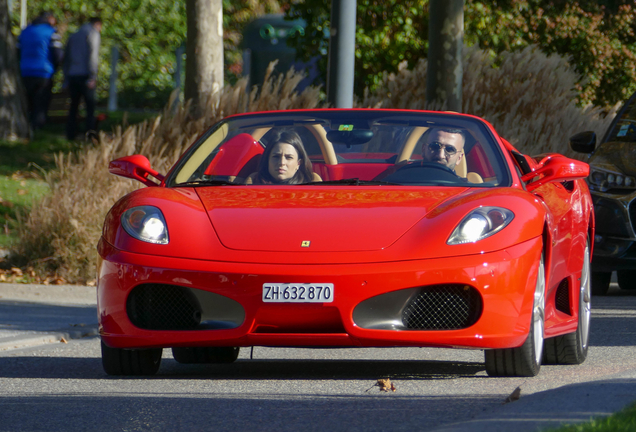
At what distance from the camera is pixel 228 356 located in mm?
6820

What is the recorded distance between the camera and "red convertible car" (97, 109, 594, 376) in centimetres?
540

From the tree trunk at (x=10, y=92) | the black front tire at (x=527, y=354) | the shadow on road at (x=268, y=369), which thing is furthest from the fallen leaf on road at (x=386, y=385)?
the tree trunk at (x=10, y=92)

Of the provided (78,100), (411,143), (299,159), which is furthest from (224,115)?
(299,159)

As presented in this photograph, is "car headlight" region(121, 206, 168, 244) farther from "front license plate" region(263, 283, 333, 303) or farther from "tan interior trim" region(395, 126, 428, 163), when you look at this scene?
"tan interior trim" region(395, 126, 428, 163)

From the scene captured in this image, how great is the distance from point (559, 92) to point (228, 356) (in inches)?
435

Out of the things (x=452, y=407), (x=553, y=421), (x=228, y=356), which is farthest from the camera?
(x=228, y=356)

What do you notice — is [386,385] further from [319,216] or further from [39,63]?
[39,63]

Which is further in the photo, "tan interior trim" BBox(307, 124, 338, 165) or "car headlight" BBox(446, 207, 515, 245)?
"tan interior trim" BBox(307, 124, 338, 165)

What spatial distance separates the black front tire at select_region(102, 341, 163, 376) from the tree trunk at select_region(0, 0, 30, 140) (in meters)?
12.4

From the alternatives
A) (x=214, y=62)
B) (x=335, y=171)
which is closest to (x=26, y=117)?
(x=214, y=62)

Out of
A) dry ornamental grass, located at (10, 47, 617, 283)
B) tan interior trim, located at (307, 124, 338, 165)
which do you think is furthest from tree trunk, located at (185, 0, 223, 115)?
tan interior trim, located at (307, 124, 338, 165)

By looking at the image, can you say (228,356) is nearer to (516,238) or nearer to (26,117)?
(516,238)

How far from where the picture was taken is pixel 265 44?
99.9ft

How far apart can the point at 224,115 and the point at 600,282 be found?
471 cm
